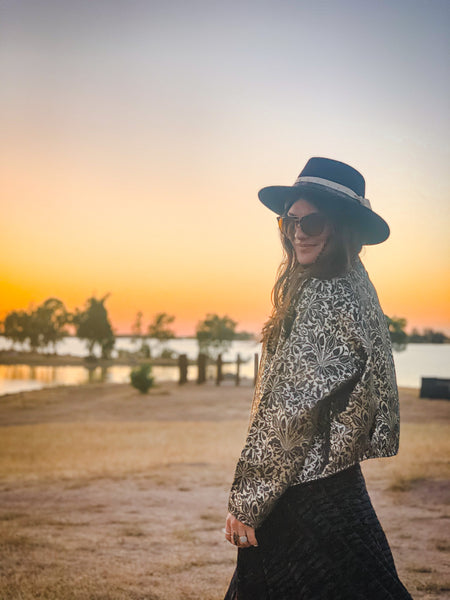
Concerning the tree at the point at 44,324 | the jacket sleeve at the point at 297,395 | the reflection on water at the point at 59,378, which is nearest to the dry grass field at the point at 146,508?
the jacket sleeve at the point at 297,395

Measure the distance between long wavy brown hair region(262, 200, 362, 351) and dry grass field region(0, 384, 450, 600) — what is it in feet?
7.76

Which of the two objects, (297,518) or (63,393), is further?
(63,393)

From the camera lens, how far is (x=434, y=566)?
3842mm

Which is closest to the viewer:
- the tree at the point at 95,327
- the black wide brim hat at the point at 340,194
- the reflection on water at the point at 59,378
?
the black wide brim hat at the point at 340,194

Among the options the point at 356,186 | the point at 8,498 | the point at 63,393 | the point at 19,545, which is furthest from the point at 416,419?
the point at 63,393

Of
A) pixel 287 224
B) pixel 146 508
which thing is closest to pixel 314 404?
pixel 287 224

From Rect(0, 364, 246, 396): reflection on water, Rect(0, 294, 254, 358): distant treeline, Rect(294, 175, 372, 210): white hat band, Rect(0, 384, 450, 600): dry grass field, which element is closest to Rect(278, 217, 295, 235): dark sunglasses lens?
Rect(294, 175, 372, 210): white hat band

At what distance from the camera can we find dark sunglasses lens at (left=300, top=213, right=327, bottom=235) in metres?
1.94

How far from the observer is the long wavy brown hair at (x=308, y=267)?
6.06 feet

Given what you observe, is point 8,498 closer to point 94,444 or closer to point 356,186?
point 94,444

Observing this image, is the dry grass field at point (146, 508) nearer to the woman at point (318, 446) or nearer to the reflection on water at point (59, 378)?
the woman at point (318, 446)

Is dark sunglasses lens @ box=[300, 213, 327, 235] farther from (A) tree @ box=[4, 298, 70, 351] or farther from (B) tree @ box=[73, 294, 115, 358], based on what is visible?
(A) tree @ box=[4, 298, 70, 351]

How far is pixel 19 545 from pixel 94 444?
6.06 meters

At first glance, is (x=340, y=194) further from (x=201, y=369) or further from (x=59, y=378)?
(x=59, y=378)
